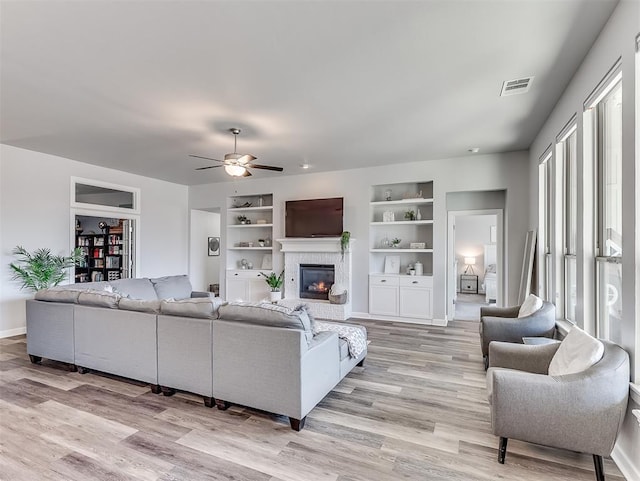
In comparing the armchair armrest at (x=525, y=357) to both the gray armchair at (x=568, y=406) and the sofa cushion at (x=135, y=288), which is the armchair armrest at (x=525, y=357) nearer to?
the gray armchair at (x=568, y=406)

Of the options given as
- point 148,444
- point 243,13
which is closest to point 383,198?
point 243,13

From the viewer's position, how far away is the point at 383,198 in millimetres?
6660

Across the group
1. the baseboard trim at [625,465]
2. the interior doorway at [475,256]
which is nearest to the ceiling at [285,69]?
the baseboard trim at [625,465]

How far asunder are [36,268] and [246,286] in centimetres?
375

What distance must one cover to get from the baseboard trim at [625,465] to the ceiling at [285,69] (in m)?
2.85

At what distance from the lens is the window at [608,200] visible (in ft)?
7.89

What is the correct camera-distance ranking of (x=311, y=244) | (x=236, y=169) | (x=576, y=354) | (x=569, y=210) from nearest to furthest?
(x=576, y=354) < (x=569, y=210) < (x=236, y=169) < (x=311, y=244)

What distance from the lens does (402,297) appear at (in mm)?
6090

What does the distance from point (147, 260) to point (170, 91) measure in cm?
501

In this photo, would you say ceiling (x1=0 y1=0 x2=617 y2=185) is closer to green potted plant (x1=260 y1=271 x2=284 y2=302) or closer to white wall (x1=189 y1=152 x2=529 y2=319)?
white wall (x1=189 y1=152 x2=529 y2=319)

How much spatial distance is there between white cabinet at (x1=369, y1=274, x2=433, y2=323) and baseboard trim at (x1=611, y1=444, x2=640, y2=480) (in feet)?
12.4

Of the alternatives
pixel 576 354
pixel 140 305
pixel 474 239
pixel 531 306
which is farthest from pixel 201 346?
pixel 474 239

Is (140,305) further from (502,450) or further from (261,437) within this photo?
(502,450)

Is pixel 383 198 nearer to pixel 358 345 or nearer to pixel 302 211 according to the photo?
pixel 302 211
